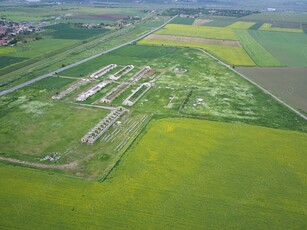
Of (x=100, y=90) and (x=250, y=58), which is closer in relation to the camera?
(x=100, y=90)

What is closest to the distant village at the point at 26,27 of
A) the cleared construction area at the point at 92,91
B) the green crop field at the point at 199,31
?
the green crop field at the point at 199,31

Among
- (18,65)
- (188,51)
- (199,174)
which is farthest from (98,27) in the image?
(199,174)

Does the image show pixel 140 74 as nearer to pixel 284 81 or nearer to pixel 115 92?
pixel 115 92

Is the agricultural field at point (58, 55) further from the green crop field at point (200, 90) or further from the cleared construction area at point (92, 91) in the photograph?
the cleared construction area at point (92, 91)

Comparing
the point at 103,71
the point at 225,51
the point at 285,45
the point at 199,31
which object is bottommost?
the point at 103,71

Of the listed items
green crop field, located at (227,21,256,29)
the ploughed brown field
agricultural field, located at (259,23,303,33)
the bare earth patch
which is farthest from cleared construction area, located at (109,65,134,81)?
agricultural field, located at (259,23,303,33)

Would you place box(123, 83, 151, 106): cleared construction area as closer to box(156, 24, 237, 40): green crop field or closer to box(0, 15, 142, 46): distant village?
box(0, 15, 142, 46): distant village

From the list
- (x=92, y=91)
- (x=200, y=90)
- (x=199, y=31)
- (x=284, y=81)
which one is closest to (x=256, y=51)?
(x=284, y=81)

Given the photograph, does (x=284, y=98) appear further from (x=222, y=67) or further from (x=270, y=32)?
(x=270, y=32)
